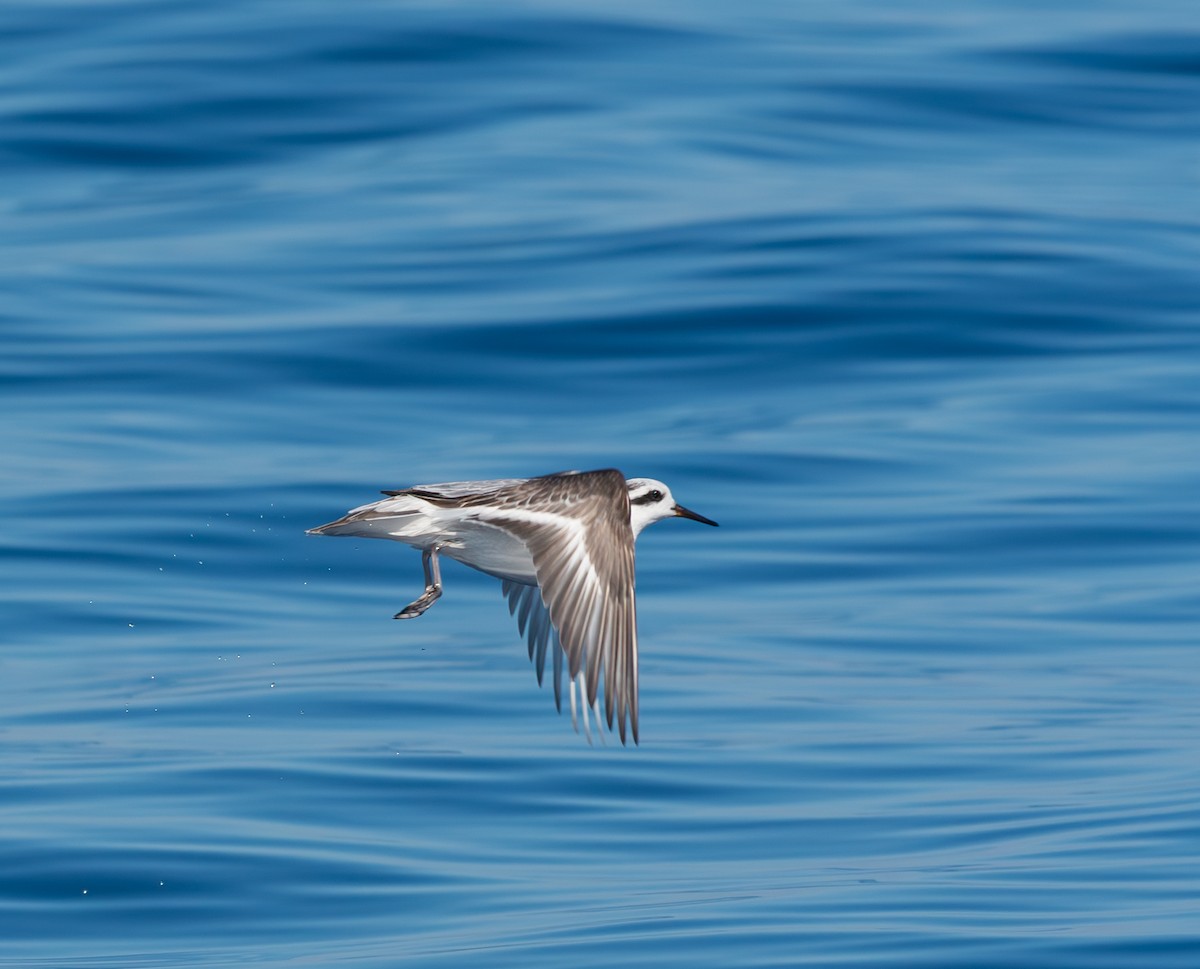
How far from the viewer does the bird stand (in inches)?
472

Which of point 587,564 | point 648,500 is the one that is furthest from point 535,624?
point 587,564

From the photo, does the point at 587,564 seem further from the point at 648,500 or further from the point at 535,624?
the point at 535,624

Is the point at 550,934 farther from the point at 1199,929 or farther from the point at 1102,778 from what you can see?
the point at 1102,778

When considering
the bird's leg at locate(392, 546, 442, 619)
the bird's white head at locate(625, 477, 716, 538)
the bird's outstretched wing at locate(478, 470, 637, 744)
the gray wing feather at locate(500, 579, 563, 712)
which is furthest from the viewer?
the gray wing feather at locate(500, 579, 563, 712)

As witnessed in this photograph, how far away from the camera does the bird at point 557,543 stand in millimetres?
11992

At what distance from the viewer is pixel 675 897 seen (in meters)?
14.2

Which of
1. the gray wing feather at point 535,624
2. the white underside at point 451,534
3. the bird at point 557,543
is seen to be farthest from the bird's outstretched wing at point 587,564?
the gray wing feather at point 535,624

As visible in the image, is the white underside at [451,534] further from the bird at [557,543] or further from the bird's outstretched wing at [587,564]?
the bird's outstretched wing at [587,564]

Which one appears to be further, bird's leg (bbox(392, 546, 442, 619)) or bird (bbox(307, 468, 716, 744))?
bird's leg (bbox(392, 546, 442, 619))

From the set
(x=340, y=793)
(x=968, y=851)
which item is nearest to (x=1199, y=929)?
(x=968, y=851)

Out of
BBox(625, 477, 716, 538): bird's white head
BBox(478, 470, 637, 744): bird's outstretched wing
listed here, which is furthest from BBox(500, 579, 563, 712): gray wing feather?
BBox(478, 470, 637, 744): bird's outstretched wing

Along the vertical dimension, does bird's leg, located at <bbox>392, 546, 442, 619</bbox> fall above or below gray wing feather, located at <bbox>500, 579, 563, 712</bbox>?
above

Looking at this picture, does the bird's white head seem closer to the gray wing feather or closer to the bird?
the bird

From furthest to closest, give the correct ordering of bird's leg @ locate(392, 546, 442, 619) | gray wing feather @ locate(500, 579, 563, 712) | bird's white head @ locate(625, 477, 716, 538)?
gray wing feather @ locate(500, 579, 563, 712)
bird's white head @ locate(625, 477, 716, 538)
bird's leg @ locate(392, 546, 442, 619)
